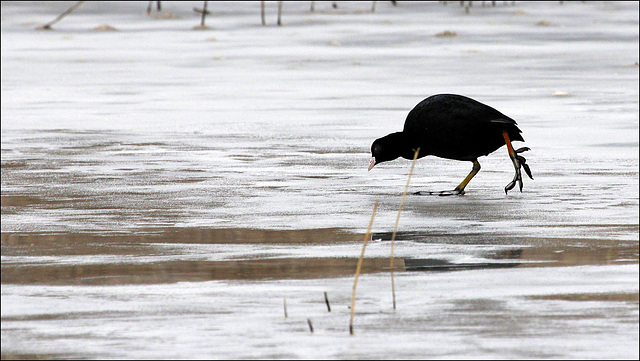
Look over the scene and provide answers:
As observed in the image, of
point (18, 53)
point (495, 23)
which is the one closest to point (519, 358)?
point (18, 53)

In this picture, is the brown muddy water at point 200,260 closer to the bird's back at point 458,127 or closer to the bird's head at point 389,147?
the bird's back at point 458,127

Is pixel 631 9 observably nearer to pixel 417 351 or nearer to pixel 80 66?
pixel 80 66

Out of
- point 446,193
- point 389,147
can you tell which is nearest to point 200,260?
point 446,193

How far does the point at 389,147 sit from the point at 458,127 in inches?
26.7

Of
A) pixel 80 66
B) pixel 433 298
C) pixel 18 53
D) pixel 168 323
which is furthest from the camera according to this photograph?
pixel 18 53

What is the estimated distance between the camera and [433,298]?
5578mm

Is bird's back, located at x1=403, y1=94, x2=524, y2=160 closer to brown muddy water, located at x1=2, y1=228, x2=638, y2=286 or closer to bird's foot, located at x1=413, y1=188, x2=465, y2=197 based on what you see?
bird's foot, located at x1=413, y1=188, x2=465, y2=197

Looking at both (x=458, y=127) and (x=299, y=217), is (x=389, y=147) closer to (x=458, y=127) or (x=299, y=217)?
(x=458, y=127)

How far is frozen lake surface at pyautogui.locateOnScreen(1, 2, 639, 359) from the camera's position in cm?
502

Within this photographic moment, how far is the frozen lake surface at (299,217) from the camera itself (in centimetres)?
502

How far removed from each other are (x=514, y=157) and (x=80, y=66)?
41.8 ft

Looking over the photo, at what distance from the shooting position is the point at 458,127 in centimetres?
877

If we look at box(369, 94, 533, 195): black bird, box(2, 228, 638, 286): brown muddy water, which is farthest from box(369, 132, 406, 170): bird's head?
box(2, 228, 638, 286): brown muddy water

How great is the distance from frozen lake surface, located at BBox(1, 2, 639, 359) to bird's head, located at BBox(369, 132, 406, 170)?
0.22 metres
